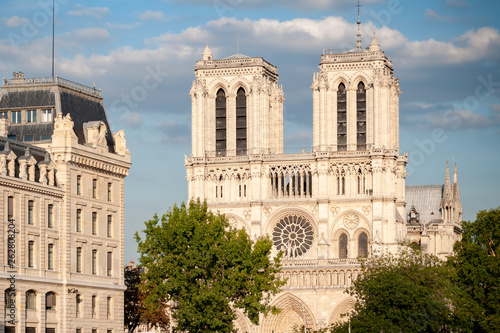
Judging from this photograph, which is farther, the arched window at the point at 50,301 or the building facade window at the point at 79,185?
the building facade window at the point at 79,185

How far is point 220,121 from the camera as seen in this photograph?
496 ft

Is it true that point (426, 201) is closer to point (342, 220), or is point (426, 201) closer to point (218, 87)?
point (342, 220)

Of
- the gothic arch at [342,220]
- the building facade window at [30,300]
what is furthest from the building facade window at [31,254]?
the gothic arch at [342,220]

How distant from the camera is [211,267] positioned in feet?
315

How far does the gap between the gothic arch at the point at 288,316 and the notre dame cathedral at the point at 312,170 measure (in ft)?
0.38

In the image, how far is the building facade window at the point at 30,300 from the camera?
8463cm

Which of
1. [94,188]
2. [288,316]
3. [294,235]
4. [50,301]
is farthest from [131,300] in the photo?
[294,235]

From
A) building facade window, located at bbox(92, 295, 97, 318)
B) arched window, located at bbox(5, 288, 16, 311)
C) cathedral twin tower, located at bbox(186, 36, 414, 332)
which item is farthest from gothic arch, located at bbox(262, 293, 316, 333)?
arched window, located at bbox(5, 288, 16, 311)

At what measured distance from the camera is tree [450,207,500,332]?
90.4 meters

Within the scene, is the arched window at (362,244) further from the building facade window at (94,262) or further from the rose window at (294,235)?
the building facade window at (94,262)

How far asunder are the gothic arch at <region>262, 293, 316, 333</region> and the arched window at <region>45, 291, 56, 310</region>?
59.7 meters

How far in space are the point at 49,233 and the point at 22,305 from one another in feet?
21.0

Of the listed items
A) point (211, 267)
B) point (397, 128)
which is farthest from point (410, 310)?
point (397, 128)

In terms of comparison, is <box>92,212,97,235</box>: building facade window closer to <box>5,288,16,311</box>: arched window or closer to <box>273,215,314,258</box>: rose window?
<box>5,288,16,311</box>: arched window
